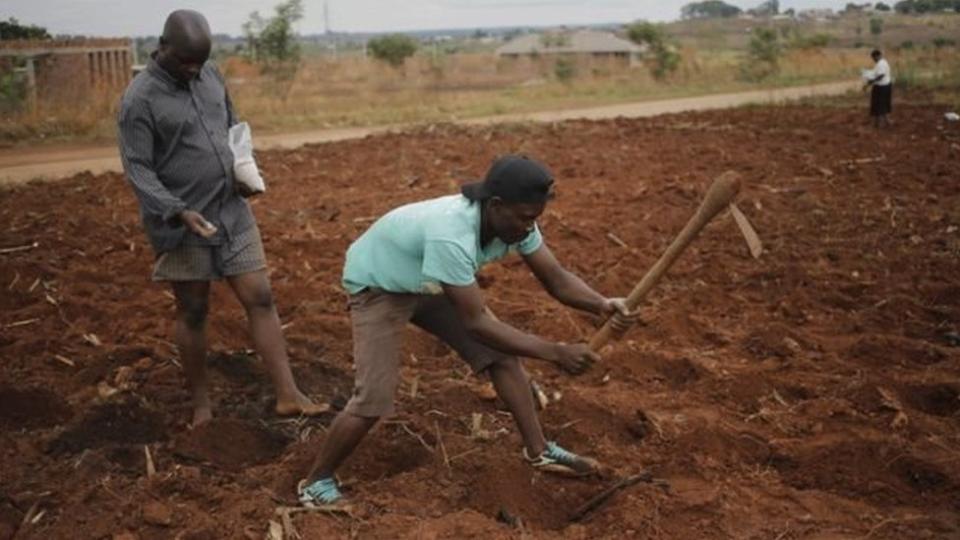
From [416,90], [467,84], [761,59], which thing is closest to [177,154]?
[416,90]

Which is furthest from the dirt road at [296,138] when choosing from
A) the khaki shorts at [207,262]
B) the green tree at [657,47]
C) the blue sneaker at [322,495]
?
the blue sneaker at [322,495]

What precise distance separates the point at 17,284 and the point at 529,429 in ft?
15.0

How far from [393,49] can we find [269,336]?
123 feet

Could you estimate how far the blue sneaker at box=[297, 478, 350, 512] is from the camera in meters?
3.81

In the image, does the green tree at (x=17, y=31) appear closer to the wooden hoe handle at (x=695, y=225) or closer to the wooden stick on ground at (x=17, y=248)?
the wooden stick on ground at (x=17, y=248)

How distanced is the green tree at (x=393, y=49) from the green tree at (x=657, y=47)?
920 cm

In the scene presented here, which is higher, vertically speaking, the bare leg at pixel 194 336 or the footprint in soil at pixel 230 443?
the bare leg at pixel 194 336

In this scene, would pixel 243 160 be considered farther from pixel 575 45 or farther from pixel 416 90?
pixel 575 45

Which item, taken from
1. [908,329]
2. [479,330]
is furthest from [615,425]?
[908,329]

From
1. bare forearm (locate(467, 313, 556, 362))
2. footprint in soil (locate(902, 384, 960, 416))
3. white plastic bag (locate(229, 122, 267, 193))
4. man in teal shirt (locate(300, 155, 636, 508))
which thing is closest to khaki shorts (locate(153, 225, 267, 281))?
white plastic bag (locate(229, 122, 267, 193))

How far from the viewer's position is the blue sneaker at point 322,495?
381 centimetres

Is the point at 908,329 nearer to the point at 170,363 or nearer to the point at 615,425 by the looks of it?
the point at 615,425

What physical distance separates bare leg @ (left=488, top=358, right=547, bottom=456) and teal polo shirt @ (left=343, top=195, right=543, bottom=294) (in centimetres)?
41

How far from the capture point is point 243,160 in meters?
4.50
